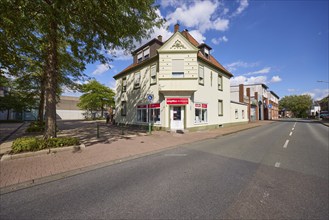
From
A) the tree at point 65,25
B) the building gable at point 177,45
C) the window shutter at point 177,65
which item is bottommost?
the tree at point 65,25

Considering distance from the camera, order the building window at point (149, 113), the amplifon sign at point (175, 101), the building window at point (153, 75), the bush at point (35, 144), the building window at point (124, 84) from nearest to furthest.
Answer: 1. the bush at point (35, 144)
2. the amplifon sign at point (175, 101)
3. the building window at point (149, 113)
4. the building window at point (153, 75)
5. the building window at point (124, 84)

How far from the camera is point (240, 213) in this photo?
290cm

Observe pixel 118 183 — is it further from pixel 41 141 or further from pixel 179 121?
pixel 179 121

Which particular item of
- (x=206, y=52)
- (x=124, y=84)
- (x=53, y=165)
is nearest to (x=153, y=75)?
(x=124, y=84)

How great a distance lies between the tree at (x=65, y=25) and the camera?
5031 millimetres

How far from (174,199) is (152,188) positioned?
740 mm

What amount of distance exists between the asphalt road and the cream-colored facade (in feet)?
26.7

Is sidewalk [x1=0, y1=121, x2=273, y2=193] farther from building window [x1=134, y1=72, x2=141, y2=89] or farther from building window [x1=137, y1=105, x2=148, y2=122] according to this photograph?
building window [x1=134, y1=72, x2=141, y2=89]

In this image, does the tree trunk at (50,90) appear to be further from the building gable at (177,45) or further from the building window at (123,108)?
the building window at (123,108)

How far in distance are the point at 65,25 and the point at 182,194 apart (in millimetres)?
7026

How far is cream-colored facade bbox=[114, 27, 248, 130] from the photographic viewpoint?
47.1 ft

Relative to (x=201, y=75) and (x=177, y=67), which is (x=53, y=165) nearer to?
(x=177, y=67)

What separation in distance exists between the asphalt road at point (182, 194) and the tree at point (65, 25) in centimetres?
487

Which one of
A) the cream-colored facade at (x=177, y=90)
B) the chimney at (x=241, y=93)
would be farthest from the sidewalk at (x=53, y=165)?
the chimney at (x=241, y=93)
